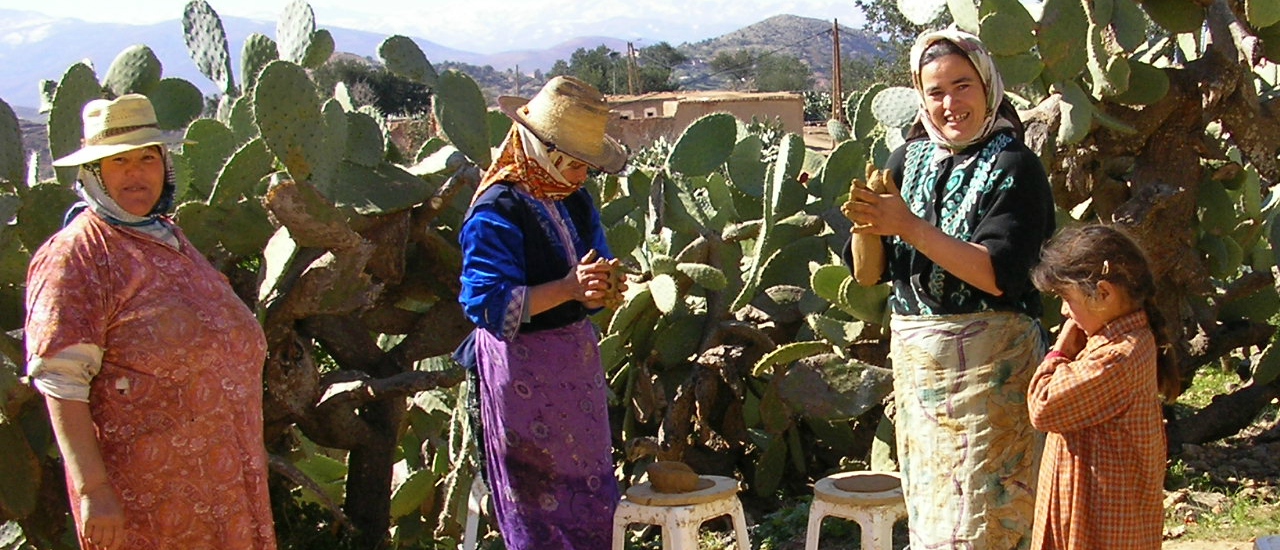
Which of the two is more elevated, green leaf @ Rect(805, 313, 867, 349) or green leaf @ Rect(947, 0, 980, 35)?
green leaf @ Rect(947, 0, 980, 35)

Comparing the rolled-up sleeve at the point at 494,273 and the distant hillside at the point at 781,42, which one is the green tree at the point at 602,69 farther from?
the rolled-up sleeve at the point at 494,273

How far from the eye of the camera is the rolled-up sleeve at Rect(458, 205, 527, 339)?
2.75 m

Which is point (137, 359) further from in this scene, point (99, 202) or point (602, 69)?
point (602, 69)

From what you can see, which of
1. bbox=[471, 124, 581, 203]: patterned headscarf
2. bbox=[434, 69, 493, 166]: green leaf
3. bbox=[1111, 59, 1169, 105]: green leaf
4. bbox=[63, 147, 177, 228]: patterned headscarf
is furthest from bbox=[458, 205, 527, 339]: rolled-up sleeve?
bbox=[1111, 59, 1169, 105]: green leaf

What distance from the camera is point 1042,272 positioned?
99.3 inches

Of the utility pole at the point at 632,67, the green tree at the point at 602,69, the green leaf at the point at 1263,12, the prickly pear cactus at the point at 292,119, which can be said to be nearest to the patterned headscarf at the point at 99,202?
the prickly pear cactus at the point at 292,119

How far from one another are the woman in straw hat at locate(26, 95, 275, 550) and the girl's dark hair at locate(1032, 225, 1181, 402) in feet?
5.43

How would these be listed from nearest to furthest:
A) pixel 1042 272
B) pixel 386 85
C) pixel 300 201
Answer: pixel 1042 272 → pixel 300 201 → pixel 386 85

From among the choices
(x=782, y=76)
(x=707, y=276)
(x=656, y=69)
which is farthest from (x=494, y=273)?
(x=782, y=76)

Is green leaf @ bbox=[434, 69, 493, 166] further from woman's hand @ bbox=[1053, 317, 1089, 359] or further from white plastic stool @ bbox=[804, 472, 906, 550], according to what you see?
woman's hand @ bbox=[1053, 317, 1089, 359]

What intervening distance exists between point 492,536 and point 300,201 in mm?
1637

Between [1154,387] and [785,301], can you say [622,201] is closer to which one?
[785,301]

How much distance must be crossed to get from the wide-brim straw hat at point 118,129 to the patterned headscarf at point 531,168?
0.70m

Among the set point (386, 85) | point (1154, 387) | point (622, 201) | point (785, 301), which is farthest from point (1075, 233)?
point (386, 85)
